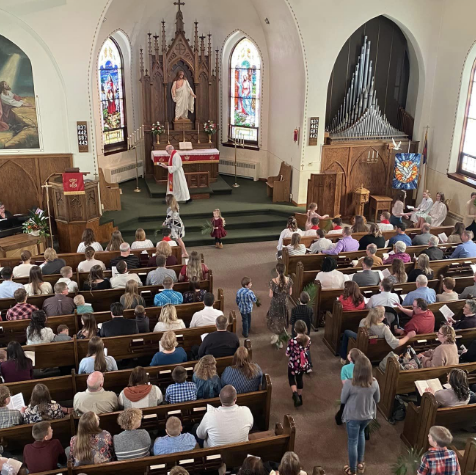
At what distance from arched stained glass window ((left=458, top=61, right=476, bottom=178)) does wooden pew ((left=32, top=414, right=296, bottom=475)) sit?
11049 mm

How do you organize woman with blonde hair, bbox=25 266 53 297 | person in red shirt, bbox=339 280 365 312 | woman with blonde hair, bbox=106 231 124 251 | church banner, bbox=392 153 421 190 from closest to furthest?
1. person in red shirt, bbox=339 280 365 312
2. woman with blonde hair, bbox=25 266 53 297
3. woman with blonde hair, bbox=106 231 124 251
4. church banner, bbox=392 153 421 190

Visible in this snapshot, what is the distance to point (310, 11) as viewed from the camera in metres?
13.8

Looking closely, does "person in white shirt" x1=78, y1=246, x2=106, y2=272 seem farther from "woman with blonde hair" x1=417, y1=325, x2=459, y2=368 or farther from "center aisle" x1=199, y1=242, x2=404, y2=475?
"woman with blonde hair" x1=417, y1=325, x2=459, y2=368

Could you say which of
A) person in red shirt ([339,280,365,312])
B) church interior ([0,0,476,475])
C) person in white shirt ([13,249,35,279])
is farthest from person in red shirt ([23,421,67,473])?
person in red shirt ([339,280,365,312])

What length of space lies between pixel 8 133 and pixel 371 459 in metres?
11.2

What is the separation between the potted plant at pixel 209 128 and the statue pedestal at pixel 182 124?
1.57ft

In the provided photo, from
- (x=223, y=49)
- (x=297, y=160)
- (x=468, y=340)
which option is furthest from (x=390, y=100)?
(x=468, y=340)

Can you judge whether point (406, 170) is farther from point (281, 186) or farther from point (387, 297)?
point (387, 297)

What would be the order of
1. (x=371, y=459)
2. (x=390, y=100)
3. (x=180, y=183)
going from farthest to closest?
(x=390, y=100) → (x=180, y=183) → (x=371, y=459)

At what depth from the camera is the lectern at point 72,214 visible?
496 inches

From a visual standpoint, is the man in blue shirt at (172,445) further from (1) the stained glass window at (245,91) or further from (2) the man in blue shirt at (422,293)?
(1) the stained glass window at (245,91)

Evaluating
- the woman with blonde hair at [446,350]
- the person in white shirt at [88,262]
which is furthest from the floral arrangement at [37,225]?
the woman with blonde hair at [446,350]

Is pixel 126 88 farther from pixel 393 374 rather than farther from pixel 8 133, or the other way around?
pixel 393 374

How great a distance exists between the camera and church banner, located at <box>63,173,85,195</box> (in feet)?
40.5
